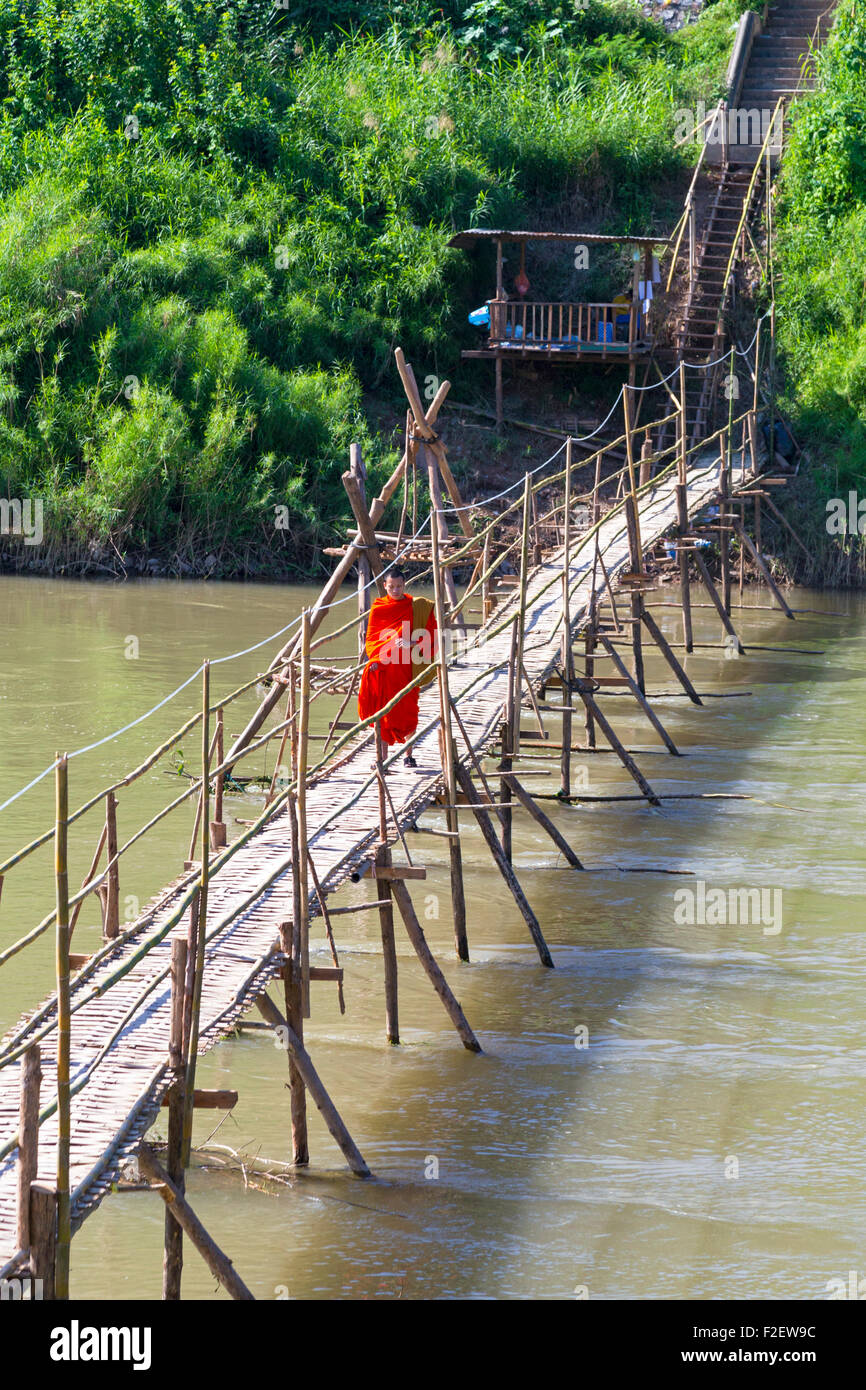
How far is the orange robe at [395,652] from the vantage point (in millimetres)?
9172

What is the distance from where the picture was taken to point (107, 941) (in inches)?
277

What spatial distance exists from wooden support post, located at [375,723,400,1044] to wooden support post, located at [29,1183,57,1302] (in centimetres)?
326

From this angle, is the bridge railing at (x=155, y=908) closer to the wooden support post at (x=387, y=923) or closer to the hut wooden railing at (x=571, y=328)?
the wooden support post at (x=387, y=923)

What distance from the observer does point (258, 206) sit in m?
24.4

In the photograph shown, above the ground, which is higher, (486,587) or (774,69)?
(774,69)

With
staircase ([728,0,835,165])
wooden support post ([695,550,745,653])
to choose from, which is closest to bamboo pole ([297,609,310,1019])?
wooden support post ([695,550,745,653])

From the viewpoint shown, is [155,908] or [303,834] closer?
[303,834]

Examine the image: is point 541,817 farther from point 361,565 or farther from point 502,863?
point 361,565

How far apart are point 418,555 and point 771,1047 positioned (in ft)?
18.5

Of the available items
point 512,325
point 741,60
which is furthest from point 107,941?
point 741,60

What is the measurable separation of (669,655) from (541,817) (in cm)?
562

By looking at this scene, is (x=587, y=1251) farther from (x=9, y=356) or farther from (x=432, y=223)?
(x=432, y=223)

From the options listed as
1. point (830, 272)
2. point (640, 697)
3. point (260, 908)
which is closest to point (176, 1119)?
point (260, 908)

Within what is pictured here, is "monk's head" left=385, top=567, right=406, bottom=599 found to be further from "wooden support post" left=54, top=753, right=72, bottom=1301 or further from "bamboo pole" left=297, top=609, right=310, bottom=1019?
"wooden support post" left=54, top=753, right=72, bottom=1301
